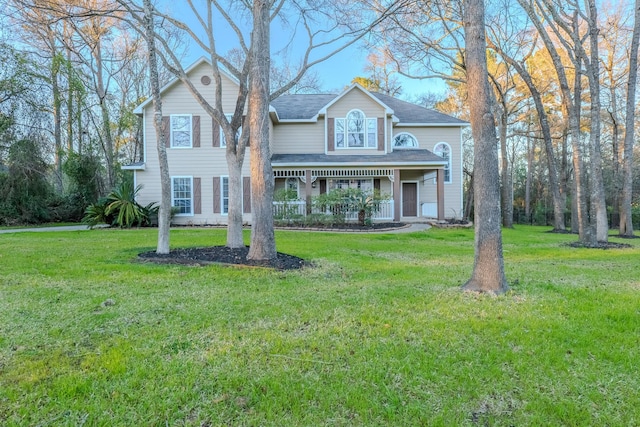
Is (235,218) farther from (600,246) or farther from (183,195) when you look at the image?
(600,246)

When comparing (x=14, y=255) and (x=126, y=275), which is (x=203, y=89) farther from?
(x=126, y=275)

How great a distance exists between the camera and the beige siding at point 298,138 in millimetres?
16878

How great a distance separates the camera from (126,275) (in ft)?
17.8

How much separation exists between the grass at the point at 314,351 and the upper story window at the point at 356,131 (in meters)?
12.0

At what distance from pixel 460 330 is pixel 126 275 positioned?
4.79 metres

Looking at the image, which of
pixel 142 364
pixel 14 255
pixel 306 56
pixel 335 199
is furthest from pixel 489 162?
pixel 335 199

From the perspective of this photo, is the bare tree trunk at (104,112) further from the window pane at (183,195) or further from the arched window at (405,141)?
the arched window at (405,141)

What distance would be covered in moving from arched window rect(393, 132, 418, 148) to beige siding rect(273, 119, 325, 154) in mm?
3871

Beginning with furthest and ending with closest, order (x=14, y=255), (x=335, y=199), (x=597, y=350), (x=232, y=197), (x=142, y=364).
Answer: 1. (x=335, y=199)
2. (x=232, y=197)
3. (x=14, y=255)
4. (x=597, y=350)
5. (x=142, y=364)

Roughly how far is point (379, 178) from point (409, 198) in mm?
2077

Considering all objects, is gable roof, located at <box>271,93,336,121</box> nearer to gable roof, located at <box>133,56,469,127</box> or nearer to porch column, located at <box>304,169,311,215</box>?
gable roof, located at <box>133,56,469,127</box>

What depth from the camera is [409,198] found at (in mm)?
18062

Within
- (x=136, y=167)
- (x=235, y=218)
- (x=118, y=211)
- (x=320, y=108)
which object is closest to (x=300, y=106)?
(x=320, y=108)

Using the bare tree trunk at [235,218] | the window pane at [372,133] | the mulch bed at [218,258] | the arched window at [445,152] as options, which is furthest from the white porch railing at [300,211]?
the mulch bed at [218,258]
